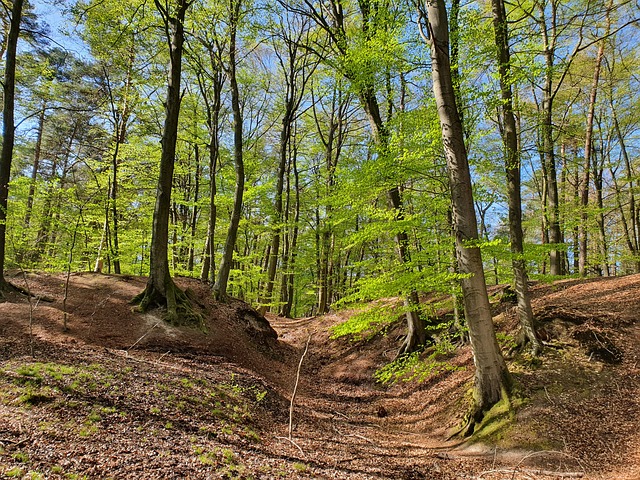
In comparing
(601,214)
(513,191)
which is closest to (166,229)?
(513,191)

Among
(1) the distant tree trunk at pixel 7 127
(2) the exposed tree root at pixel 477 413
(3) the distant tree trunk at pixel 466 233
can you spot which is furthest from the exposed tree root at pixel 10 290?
(2) the exposed tree root at pixel 477 413

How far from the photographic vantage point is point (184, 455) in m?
→ 3.47

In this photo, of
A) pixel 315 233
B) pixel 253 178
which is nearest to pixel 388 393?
pixel 315 233

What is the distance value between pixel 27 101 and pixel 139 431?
15749mm

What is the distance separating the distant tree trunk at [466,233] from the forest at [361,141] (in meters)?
0.03

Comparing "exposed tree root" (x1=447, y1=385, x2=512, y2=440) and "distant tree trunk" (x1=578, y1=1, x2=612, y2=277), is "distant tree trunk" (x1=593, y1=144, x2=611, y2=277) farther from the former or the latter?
"exposed tree root" (x1=447, y1=385, x2=512, y2=440)

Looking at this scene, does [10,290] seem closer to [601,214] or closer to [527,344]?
[527,344]

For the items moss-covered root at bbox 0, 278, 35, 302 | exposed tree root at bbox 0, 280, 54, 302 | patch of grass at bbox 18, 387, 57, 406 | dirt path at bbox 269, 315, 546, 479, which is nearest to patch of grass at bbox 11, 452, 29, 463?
patch of grass at bbox 18, 387, 57, 406

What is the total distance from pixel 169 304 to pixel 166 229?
6.40 feet

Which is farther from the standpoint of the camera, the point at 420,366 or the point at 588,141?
the point at 588,141

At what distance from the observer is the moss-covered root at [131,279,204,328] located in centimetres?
870

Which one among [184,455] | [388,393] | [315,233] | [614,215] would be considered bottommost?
[388,393]

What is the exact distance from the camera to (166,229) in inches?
359

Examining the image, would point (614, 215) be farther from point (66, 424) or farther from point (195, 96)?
point (66, 424)
